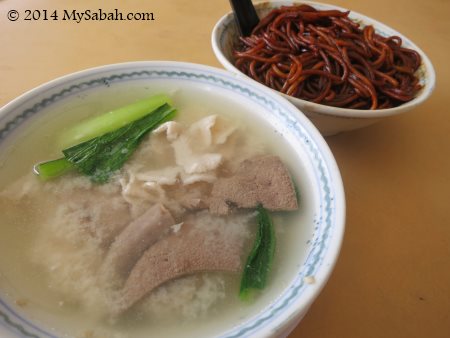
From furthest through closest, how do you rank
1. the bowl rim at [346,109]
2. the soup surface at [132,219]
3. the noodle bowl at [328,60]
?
the noodle bowl at [328,60] → the bowl rim at [346,109] → the soup surface at [132,219]

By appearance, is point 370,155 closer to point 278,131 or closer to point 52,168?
point 278,131

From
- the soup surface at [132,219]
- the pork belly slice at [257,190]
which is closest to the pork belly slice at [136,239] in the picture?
the soup surface at [132,219]

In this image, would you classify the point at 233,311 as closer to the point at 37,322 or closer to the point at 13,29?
the point at 37,322

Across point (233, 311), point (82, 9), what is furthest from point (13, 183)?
point (82, 9)

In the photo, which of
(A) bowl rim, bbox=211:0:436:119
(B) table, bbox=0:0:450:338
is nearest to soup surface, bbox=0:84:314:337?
(A) bowl rim, bbox=211:0:436:119

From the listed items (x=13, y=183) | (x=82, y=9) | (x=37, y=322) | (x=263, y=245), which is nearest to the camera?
(x=37, y=322)

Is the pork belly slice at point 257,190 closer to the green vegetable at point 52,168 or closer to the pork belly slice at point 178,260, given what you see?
the pork belly slice at point 178,260
